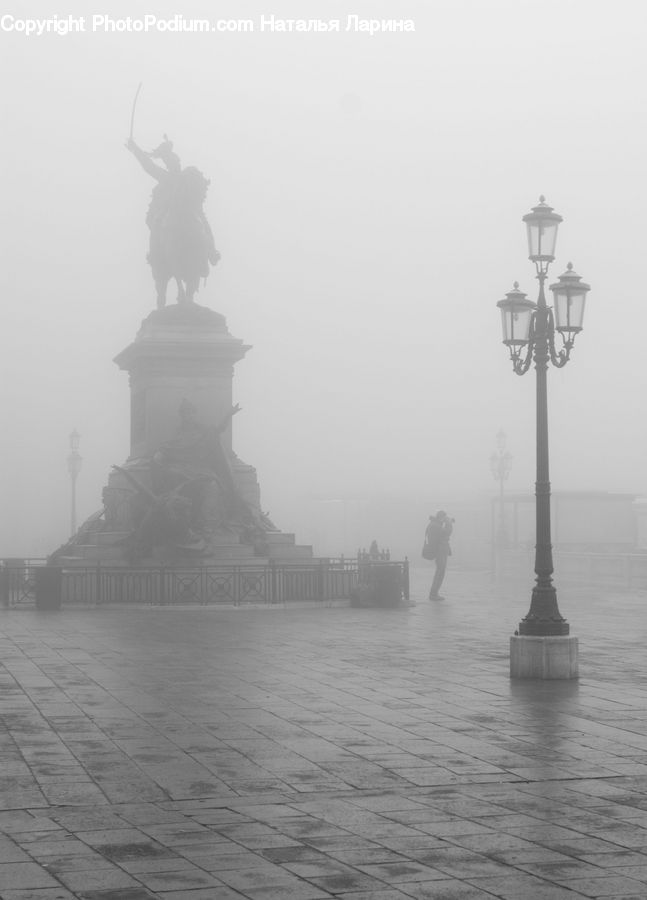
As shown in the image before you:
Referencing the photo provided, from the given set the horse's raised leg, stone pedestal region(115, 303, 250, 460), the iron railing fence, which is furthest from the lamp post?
the horse's raised leg

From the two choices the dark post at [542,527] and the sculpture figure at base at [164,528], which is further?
the sculpture figure at base at [164,528]

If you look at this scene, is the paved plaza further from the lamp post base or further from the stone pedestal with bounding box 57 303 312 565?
the stone pedestal with bounding box 57 303 312 565

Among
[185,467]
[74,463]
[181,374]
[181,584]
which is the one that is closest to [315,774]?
[181,584]

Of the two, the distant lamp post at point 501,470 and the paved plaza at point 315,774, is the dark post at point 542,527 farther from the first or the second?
the distant lamp post at point 501,470

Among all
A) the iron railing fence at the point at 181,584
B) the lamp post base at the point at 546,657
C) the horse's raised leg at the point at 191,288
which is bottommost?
the lamp post base at the point at 546,657

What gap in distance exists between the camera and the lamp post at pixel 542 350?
1534 cm

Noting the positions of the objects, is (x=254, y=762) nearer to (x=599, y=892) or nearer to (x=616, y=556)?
(x=599, y=892)

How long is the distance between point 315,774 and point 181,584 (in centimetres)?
1836

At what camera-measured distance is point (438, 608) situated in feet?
92.5

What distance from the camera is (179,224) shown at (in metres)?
34.6

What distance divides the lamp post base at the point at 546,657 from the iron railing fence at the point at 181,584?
12570 mm

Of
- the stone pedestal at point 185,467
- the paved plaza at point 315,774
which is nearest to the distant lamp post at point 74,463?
the stone pedestal at point 185,467

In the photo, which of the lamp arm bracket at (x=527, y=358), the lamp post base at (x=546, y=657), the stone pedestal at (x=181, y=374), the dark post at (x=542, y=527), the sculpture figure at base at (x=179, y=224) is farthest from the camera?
the sculpture figure at base at (x=179, y=224)

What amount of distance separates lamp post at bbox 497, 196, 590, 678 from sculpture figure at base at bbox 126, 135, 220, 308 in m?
19.0
